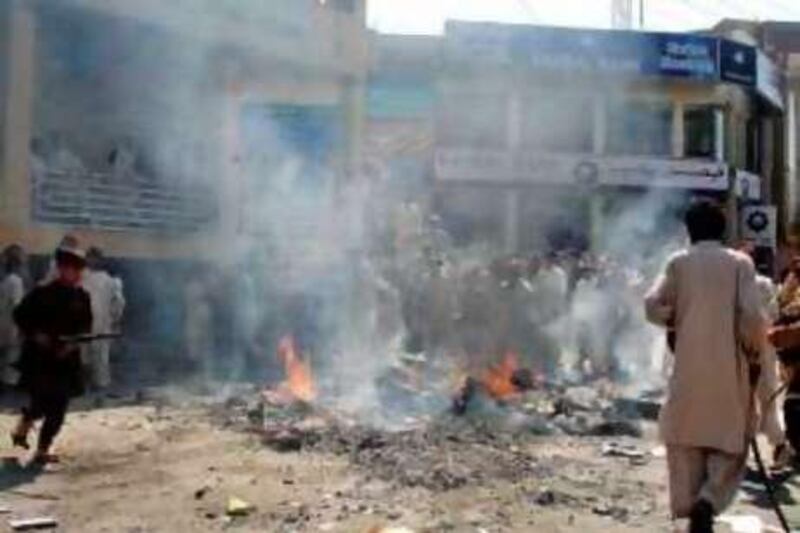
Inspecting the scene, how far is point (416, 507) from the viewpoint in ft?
22.5

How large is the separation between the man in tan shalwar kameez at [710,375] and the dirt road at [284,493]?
0.81 metres

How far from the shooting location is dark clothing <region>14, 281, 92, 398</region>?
8.31 metres

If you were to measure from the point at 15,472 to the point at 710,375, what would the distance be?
456cm

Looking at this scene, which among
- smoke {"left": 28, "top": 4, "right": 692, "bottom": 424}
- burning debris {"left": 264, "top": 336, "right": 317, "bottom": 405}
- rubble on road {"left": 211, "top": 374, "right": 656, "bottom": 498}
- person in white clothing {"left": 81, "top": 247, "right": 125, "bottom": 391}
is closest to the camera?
rubble on road {"left": 211, "top": 374, "right": 656, "bottom": 498}

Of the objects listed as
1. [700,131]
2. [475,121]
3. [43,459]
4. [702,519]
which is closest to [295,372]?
[43,459]

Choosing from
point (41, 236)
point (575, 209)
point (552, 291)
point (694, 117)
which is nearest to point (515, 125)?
point (575, 209)

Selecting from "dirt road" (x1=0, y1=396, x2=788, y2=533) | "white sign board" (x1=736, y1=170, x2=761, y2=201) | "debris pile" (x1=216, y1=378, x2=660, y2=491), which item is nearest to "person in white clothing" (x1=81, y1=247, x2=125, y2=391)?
"debris pile" (x1=216, y1=378, x2=660, y2=491)

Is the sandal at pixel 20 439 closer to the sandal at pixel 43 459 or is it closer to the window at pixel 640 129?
the sandal at pixel 43 459

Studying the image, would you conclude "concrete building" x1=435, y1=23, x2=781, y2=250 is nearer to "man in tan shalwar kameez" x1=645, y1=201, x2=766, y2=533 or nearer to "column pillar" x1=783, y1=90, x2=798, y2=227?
"column pillar" x1=783, y1=90, x2=798, y2=227

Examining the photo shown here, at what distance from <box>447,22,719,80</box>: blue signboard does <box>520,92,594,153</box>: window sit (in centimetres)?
106

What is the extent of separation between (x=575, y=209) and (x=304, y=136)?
12.1m

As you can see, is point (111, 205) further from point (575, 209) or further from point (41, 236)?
point (575, 209)

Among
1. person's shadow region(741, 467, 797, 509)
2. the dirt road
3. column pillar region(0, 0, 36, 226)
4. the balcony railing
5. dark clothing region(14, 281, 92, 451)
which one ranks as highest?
column pillar region(0, 0, 36, 226)

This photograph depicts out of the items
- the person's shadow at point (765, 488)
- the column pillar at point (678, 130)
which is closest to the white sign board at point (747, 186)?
the column pillar at point (678, 130)
